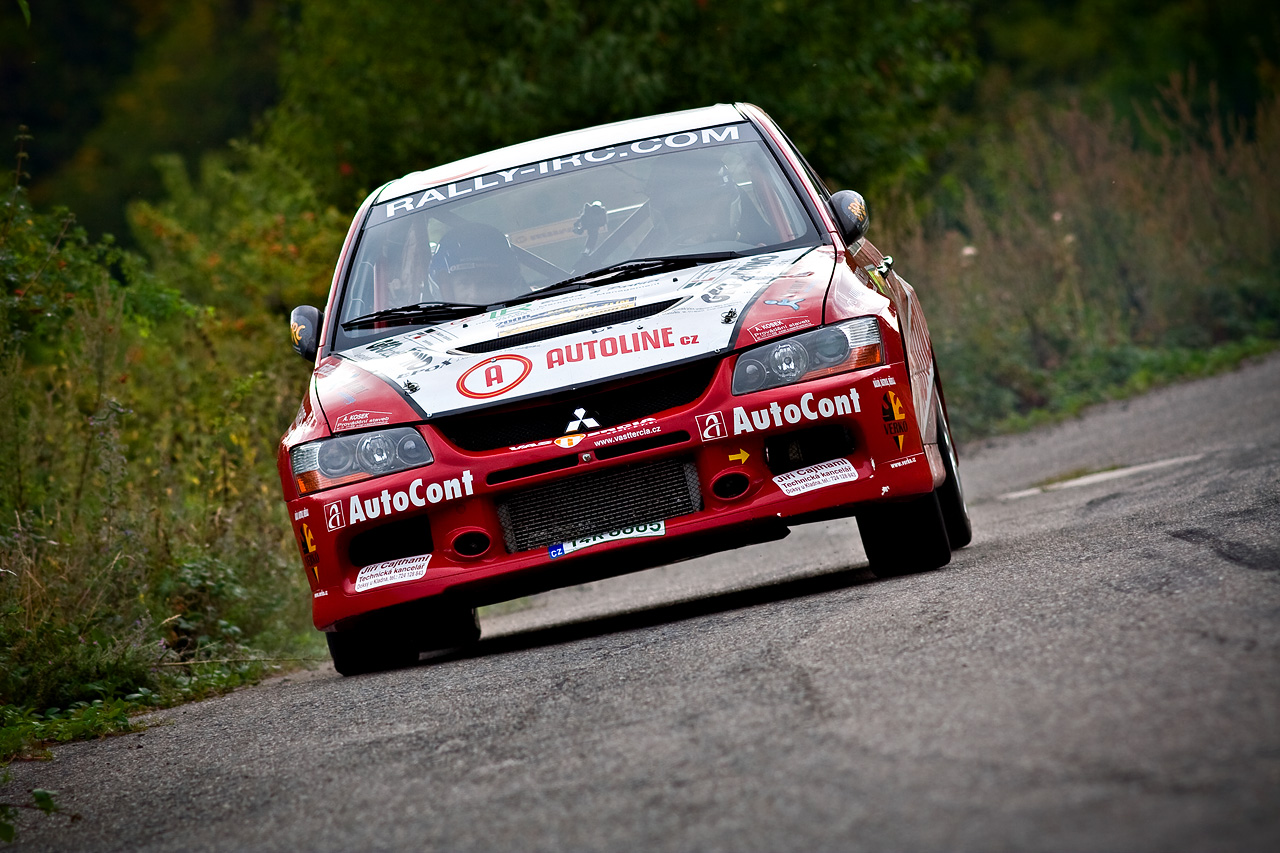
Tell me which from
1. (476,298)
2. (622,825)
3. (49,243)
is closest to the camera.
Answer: (622,825)

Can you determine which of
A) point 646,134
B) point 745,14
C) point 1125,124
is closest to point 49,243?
point 646,134

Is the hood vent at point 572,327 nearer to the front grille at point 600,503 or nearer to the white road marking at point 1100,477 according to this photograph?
the front grille at point 600,503

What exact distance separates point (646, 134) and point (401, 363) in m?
1.83

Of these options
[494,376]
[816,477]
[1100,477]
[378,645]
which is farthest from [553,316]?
[1100,477]

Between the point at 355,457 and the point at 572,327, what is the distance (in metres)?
0.86

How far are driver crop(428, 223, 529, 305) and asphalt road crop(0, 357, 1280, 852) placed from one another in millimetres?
1357

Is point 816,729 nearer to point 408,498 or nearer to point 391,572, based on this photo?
point 408,498

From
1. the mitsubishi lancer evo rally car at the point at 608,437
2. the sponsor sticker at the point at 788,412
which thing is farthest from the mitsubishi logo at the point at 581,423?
the sponsor sticker at the point at 788,412

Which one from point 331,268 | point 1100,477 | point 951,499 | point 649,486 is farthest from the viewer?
point 331,268

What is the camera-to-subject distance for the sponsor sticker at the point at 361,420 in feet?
18.6

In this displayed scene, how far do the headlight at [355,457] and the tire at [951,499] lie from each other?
7.06ft

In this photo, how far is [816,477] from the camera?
5.57 metres

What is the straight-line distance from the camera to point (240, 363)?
468 inches

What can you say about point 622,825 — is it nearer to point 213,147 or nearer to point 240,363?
point 240,363
